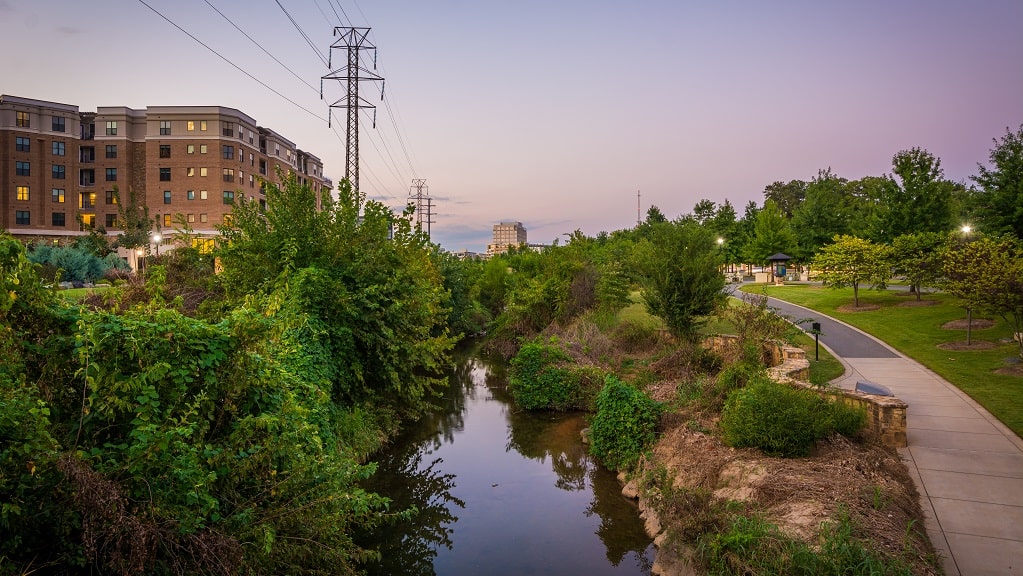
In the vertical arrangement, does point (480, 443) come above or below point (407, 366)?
below

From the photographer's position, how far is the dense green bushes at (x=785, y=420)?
33.6 ft

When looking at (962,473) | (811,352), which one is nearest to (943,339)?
(811,352)

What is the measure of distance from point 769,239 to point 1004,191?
2771 cm

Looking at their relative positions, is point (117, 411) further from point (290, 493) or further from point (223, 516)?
point (290, 493)

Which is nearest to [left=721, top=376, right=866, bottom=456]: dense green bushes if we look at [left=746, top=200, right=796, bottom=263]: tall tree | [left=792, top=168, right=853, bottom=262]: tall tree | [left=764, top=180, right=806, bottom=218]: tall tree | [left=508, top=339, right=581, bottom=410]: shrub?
[left=508, top=339, right=581, bottom=410]: shrub

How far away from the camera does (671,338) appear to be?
2133 centimetres

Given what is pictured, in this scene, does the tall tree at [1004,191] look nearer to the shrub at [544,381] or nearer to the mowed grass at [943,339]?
the mowed grass at [943,339]

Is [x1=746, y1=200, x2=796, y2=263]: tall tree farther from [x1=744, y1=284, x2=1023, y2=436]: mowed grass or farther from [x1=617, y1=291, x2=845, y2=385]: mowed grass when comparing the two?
[x1=617, y1=291, x2=845, y2=385]: mowed grass

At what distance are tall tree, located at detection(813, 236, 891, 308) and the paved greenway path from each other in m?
15.4

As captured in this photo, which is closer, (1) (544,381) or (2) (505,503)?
(2) (505,503)

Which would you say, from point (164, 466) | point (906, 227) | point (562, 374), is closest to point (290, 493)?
point (164, 466)

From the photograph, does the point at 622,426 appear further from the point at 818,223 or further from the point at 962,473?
the point at 818,223

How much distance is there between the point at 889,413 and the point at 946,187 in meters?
32.8

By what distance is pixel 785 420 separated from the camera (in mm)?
10367
